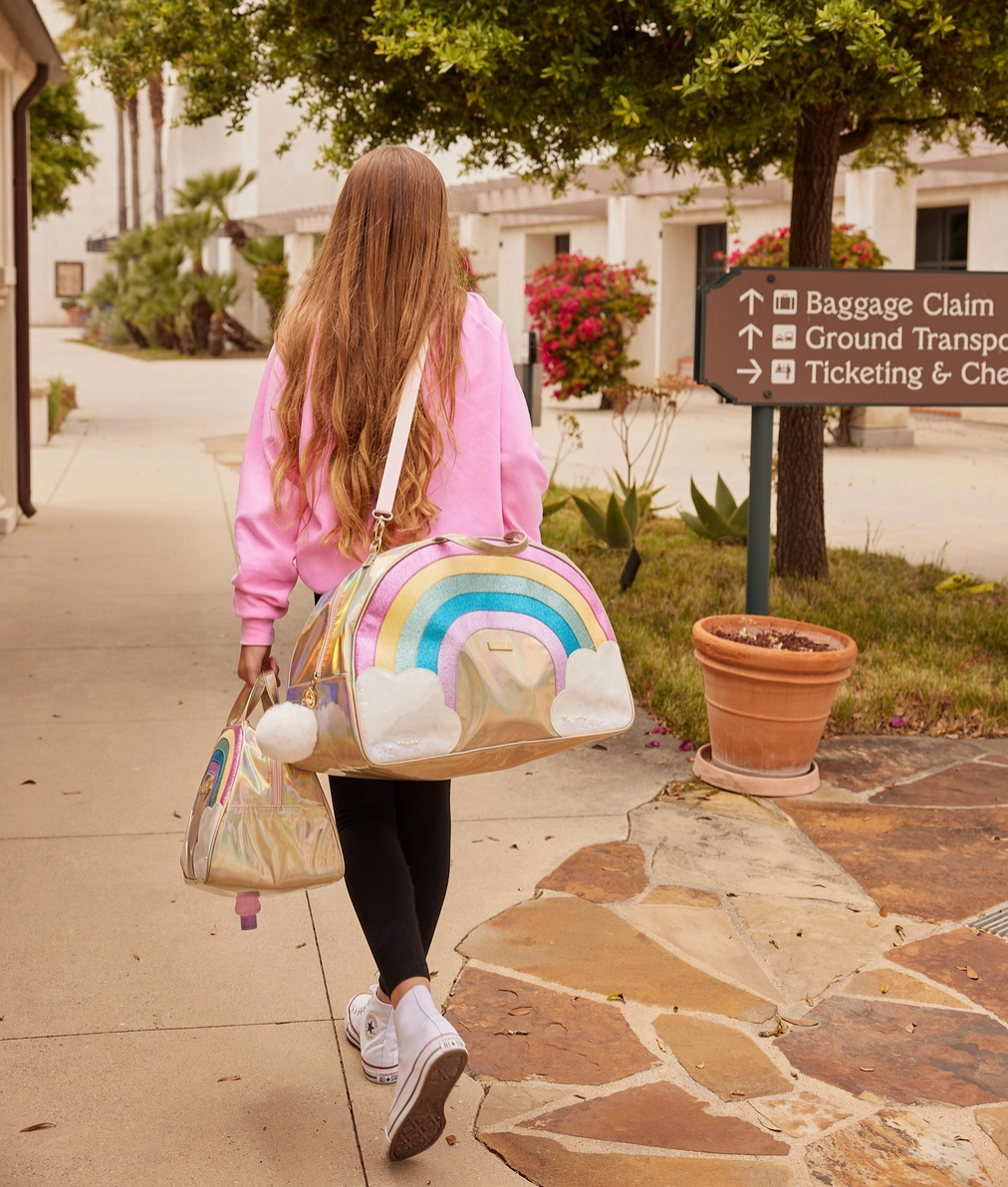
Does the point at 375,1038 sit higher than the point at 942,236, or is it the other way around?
the point at 942,236

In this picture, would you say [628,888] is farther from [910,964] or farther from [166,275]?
[166,275]

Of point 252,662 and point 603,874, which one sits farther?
point 603,874

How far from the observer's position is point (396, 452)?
2.31 meters

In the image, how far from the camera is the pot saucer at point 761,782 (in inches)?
172

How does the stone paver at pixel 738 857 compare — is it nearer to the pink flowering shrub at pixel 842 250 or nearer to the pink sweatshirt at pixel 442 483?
the pink sweatshirt at pixel 442 483

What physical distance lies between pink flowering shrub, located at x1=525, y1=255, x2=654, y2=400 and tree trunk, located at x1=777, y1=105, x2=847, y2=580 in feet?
35.6

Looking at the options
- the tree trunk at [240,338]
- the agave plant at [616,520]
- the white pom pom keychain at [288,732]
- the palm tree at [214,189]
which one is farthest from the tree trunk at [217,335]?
the white pom pom keychain at [288,732]

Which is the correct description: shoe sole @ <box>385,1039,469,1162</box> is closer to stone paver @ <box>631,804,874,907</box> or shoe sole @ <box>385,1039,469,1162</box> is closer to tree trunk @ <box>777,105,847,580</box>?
stone paver @ <box>631,804,874,907</box>

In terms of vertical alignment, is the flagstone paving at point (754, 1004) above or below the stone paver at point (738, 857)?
below

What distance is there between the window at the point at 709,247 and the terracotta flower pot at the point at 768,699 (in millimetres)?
19436

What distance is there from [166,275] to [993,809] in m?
34.4

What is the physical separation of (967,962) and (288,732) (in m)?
1.94

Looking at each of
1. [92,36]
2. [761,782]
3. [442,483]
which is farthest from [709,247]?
[442,483]

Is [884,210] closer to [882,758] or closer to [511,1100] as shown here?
[882,758]
